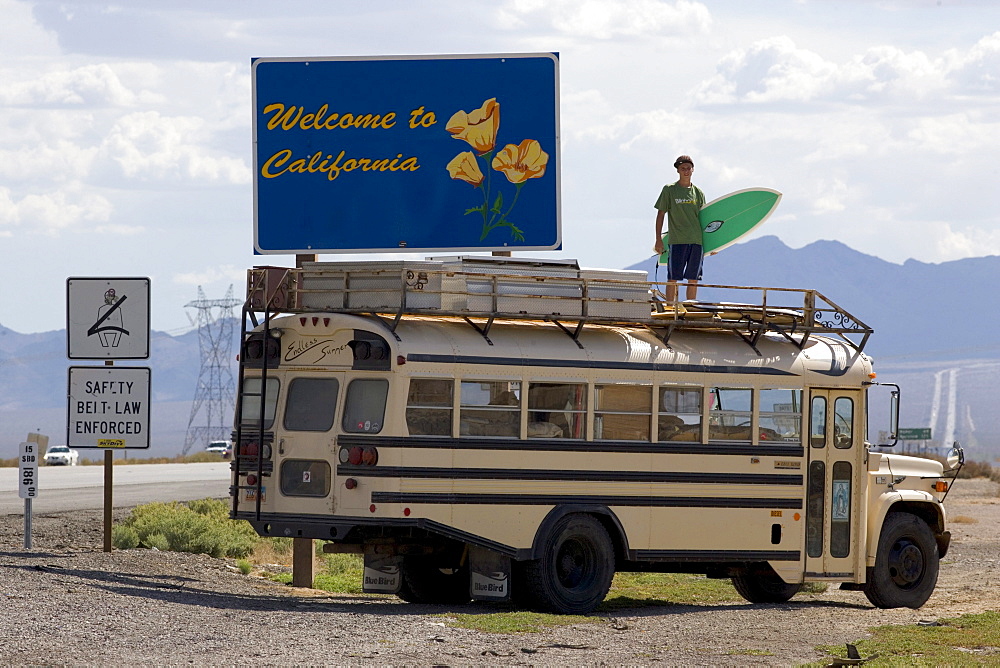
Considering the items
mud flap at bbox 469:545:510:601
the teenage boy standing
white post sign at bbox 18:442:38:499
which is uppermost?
the teenage boy standing

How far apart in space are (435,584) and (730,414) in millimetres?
3163

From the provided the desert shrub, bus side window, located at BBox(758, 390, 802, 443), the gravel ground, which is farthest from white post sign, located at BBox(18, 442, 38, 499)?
bus side window, located at BBox(758, 390, 802, 443)

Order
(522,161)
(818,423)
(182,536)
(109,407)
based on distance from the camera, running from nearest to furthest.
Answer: (818,423) → (109,407) → (522,161) → (182,536)

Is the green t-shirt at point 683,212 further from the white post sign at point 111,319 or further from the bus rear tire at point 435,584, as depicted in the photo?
the white post sign at point 111,319

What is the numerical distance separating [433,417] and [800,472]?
393cm

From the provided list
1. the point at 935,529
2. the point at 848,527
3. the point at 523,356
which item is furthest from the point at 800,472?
the point at 523,356

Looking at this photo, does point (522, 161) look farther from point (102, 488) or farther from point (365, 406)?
point (102, 488)

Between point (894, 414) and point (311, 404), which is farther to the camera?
point (894, 414)

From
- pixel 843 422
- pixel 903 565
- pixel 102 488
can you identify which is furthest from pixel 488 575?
pixel 102 488

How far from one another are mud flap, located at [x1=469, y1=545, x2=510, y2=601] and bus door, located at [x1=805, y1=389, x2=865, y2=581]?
328 centimetres

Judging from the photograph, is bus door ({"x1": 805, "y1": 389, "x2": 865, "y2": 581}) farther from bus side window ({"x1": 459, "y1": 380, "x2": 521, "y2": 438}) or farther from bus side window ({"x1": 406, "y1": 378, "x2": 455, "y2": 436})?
bus side window ({"x1": 406, "y1": 378, "x2": 455, "y2": 436})

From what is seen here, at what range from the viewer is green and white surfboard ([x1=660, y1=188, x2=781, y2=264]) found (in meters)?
16.8

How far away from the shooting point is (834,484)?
15.0 m

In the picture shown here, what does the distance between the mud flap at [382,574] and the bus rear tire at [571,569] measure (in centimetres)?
120
